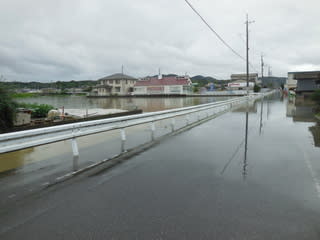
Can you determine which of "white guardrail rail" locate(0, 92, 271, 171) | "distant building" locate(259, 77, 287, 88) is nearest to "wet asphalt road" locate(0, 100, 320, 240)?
"white guardrail rail" locate(0, 92, 271, 171)

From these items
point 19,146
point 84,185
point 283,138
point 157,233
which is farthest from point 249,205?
point 283,138

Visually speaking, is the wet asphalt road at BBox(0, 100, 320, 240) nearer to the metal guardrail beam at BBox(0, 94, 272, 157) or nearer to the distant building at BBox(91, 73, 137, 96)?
the metal guardrail beam at BBox(0, 94, 272, 157)

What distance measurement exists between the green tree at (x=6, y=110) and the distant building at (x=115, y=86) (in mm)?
84232

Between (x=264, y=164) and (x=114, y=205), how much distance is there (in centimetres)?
385

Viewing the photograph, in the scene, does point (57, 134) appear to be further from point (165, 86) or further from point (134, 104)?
point (165, 86)

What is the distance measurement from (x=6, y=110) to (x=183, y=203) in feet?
30.3

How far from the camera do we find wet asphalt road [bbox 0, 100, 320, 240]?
10.1 ft

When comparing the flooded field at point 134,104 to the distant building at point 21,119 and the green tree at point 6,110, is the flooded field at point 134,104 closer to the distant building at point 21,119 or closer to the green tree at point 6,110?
the distant building at point 21,119

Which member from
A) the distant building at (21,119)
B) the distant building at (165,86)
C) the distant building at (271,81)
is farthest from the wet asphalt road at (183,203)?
the distant building at (271,81)

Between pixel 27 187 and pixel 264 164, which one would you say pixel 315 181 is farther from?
pixel 27 187

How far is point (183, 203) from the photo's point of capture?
3840 millimetres

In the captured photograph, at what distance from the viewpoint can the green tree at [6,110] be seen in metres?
9.73

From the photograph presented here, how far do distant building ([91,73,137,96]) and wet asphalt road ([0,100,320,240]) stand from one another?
9027 centimetres

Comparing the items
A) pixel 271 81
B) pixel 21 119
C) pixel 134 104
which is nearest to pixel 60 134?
Answer: pixel 21 119
